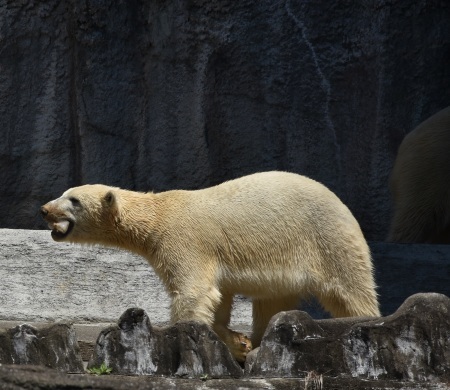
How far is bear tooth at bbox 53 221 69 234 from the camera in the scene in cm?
649

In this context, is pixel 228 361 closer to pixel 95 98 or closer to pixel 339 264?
pixel 339 264

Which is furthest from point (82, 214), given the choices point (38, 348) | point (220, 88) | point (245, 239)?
point (220, 88)

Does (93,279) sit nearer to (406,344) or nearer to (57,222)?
(57,222)

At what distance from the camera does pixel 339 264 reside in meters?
6.36

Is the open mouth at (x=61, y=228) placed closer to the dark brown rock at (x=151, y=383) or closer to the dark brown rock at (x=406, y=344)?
the dark brown rock at (x=151, y=383)

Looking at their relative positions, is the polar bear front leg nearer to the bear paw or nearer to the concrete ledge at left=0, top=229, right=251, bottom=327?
the bear paw

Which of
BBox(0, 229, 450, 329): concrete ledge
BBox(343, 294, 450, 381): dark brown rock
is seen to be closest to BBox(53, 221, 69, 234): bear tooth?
BBox(0, 229, 450, 329): concrete ledge

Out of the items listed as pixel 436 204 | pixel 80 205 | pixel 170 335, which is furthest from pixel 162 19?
pixel 170 335

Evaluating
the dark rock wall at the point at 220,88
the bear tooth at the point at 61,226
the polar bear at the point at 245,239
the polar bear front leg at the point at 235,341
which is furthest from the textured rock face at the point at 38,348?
the dark rock wall at the point at 220,88

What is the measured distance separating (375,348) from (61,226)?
2.62 m

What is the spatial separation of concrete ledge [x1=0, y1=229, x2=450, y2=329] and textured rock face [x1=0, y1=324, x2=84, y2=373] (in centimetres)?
255

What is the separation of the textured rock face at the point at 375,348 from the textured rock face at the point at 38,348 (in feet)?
2.32

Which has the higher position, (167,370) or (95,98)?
(95,98)

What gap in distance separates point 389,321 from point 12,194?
6.16 m
